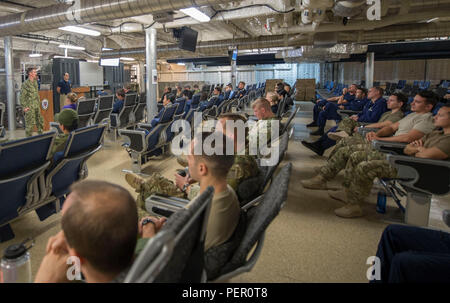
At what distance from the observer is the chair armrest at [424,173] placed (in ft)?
7.59

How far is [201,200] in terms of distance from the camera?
835 millimetres

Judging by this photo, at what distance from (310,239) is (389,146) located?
4.66 feet

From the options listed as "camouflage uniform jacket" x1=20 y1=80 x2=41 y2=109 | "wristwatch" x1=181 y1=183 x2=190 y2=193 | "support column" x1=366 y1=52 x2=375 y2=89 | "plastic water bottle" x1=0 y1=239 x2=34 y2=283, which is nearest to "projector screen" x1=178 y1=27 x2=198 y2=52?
"camouflage uniform jacket" x1=20 y1=80 x2=41 y2=109

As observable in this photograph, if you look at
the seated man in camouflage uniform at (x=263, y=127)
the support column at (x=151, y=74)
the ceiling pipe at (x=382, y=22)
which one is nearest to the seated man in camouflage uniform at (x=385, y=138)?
the seated man in camouflage uniform at (x=263, y=127)

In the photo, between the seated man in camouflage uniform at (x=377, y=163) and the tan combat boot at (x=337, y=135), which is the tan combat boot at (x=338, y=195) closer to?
the seated man in camouflage uniform at (x=377, y=163)

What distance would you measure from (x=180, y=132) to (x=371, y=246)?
348 centimetres

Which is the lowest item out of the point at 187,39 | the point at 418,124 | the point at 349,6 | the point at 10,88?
the point at 418,124

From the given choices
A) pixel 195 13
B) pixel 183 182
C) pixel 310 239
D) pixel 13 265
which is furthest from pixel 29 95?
pixel 13 265

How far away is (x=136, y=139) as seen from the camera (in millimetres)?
4055

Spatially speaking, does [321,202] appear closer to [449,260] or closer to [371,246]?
[371,246]

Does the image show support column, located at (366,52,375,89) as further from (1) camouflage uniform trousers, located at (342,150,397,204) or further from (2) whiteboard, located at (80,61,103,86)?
(1) camouflage uniform trousers, located at (342,150,397,204)

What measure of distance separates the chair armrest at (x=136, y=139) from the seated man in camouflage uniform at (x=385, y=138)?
6.92 ft

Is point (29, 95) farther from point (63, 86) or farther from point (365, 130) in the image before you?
Answer: point (365, 130)

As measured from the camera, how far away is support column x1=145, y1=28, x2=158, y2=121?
7.34 m
